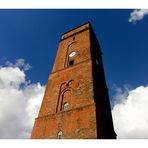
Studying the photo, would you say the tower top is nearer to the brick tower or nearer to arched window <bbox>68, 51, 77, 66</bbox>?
the brick tower

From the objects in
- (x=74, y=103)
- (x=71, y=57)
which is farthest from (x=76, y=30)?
(x=74, y=103)

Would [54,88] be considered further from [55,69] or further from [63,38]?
[63,38]

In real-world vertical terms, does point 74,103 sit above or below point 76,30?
below

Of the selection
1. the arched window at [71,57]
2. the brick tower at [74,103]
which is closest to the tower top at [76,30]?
the brick tower at [74,103]

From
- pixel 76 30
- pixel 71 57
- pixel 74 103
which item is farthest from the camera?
pixel 76 30

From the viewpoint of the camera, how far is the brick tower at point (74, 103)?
9.85 metres

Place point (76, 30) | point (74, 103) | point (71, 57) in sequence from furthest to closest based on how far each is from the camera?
point (76, 30) < point (71, 57) < point (74, 103)

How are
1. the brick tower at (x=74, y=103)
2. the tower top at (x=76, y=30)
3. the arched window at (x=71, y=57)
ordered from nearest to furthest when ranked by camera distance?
1. the brick tower at (x=74, y=103)
2. the arched window at (x=71, y=57)
3. the tower top at (x=76, y=30)

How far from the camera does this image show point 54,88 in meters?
13.7

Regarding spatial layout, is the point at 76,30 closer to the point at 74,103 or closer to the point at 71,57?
the point at 71,57

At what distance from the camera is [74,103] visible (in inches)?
450

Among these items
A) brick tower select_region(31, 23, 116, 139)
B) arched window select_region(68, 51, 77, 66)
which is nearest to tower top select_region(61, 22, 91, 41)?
brick tower select_region(31, 23, 116, 139)

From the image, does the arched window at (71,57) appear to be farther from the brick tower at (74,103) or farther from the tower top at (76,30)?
the tower top at (76,30)

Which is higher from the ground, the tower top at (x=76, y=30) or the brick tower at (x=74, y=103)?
the tower top at (x=76, y=30)
